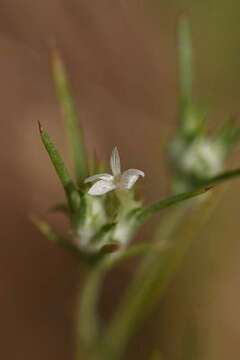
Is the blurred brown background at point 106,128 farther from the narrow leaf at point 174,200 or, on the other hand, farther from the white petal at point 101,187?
the white petal at point 101,187

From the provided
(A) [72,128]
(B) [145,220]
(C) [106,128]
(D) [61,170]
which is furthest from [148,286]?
(C) [106,128]

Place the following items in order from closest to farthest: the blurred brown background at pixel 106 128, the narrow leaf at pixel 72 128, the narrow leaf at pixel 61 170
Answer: the narrow leaf at pixel 61 170
the narrow leaf at pixel 72 128
the blurred brown background at pixel 106 128

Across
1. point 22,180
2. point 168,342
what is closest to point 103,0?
point 22,180

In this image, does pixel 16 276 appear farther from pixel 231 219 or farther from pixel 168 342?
pixel 231 219

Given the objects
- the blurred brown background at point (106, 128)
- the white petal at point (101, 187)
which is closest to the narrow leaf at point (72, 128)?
the white petal at point (101, 187)

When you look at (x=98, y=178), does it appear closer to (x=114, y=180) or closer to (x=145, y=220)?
(x=114, y=180)
